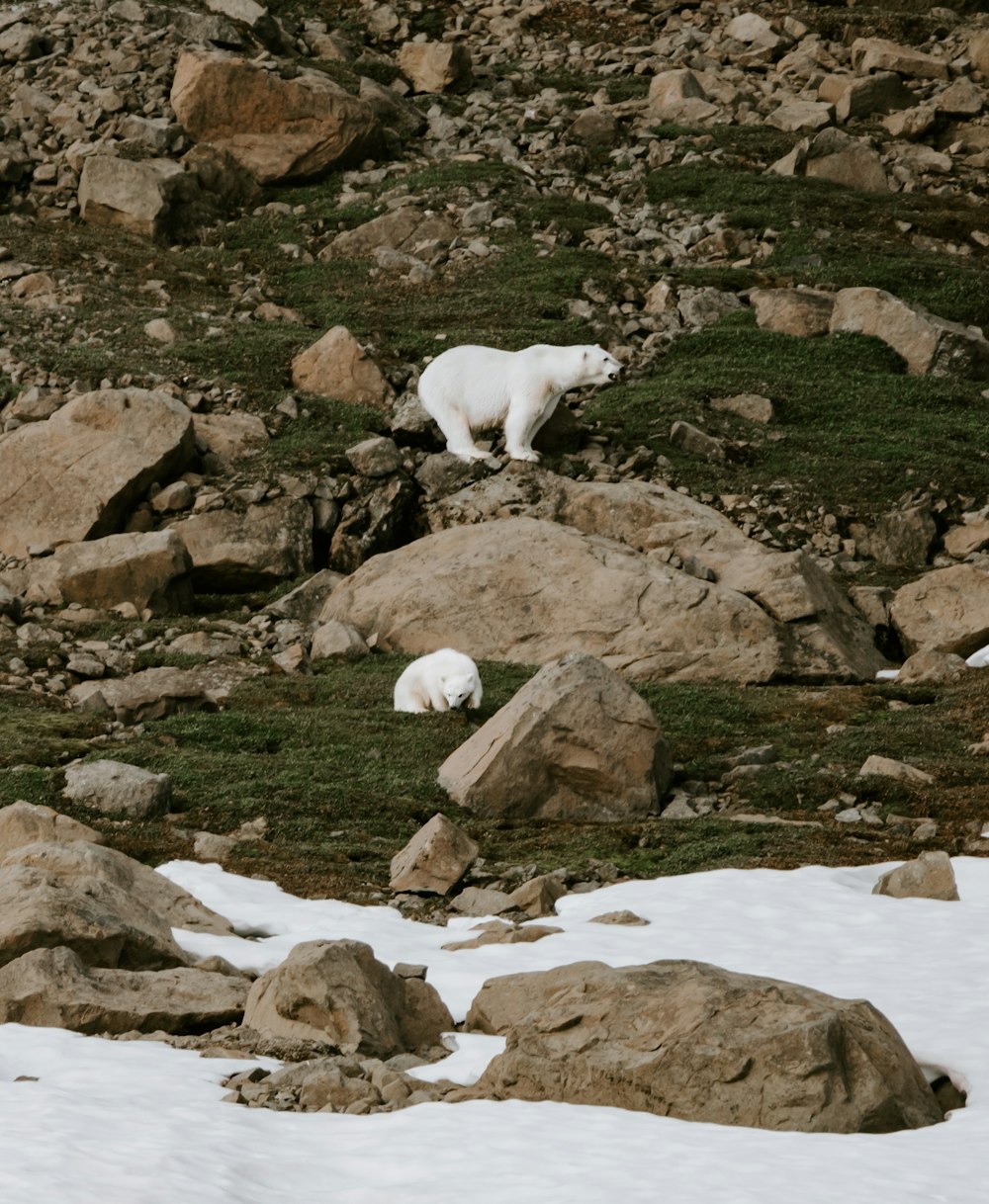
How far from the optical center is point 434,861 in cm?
1503

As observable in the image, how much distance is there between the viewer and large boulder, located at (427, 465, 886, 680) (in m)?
24.2

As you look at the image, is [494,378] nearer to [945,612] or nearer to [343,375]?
[343,375]

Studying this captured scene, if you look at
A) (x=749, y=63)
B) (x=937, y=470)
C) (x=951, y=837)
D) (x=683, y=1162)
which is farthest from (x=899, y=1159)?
(x=749, y=63)

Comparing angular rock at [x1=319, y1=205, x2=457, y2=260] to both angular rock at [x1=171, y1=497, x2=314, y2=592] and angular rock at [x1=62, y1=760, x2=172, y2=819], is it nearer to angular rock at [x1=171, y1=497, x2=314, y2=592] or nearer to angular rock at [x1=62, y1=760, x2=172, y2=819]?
angular rock at [x1=171, y1=497, x2=314, y2=592]

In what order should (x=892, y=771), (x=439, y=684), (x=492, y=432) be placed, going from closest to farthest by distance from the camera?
(x=892, y=771) → (x=439, y=684) → (x=492, y=432)

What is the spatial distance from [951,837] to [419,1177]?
989cm

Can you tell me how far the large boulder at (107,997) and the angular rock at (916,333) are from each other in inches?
1169

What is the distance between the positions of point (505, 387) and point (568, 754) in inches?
523

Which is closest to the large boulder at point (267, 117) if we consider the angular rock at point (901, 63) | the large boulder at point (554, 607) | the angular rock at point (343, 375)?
the angular rock at point (343, 375)

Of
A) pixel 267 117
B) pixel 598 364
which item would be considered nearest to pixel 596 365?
pixel 598 364

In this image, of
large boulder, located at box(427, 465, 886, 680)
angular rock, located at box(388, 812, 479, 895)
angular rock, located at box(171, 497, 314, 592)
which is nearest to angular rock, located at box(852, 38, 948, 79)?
large boulder, located at box(427, 465, 886, 680)

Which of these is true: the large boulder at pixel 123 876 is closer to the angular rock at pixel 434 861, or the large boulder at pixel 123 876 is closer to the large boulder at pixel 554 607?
the angular rock at pixel 434 861

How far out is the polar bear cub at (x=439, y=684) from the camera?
20875 mm

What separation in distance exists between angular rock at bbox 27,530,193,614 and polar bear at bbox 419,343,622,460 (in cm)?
573
